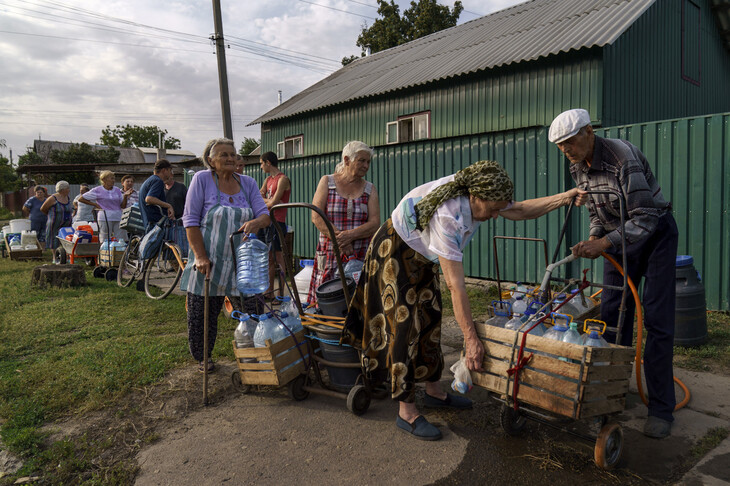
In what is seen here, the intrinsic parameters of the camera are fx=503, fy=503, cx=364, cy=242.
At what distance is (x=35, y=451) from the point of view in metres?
3.03

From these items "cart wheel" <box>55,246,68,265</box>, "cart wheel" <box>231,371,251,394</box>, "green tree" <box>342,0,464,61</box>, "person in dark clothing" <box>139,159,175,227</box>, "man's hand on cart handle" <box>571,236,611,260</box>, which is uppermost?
"green tree" <box>342,0,464,61</box>

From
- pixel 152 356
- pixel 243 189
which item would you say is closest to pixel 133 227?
pixel 152 356

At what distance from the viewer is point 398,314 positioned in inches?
118

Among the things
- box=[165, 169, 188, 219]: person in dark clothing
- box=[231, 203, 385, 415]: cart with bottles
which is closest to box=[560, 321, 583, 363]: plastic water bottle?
box=[231, 203, 385, 415]: cart with bottles

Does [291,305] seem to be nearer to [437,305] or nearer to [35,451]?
[437,305]

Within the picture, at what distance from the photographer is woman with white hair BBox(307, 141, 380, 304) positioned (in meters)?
4.01

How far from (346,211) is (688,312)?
3.31 meters

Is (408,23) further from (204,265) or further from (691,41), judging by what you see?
(204,265)

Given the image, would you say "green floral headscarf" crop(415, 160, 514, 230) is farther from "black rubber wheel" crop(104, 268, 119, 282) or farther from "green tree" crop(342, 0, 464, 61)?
"green tree" crop(342, 0, 464, 61)

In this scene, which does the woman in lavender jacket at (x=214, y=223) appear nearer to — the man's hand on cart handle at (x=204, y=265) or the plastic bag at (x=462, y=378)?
the man's hand on cart handle at (x=204, y=265)

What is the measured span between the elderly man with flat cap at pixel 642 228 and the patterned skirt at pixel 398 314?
940mm

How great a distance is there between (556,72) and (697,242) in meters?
4.43

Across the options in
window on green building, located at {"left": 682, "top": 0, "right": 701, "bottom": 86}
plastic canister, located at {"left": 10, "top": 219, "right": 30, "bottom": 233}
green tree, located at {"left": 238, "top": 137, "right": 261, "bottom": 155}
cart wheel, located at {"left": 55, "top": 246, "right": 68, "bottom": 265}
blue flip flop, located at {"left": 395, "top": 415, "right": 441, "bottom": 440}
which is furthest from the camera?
green tree, located at {"left": 238, "top": 137, "right": 261, "bottom": 155}

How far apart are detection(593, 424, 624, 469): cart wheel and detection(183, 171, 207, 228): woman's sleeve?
10.2 feet
